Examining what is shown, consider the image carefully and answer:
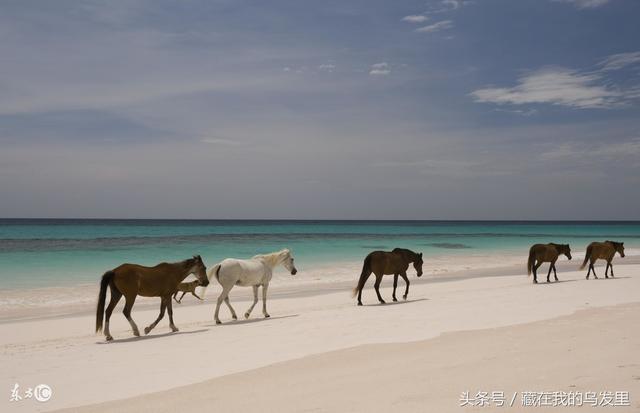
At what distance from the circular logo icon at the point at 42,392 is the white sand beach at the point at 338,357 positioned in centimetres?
10

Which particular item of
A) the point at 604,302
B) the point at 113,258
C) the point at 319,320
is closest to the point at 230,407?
the point at 319,320

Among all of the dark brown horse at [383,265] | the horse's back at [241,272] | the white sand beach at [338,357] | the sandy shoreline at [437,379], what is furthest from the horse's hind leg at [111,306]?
the dark brown horse at [383,265]

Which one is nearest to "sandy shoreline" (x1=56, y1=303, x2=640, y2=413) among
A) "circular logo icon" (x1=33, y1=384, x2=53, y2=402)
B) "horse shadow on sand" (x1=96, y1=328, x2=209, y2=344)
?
"circular logo icon" (x1=33, y1=384, x2=53, y2=402)

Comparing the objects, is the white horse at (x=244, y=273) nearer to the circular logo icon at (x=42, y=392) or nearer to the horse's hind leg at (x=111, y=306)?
the horse's hind leg at (x=111, y=306)

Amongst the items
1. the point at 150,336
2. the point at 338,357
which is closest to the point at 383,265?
the point at 150,336

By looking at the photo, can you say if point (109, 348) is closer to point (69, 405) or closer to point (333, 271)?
point (69, 405)

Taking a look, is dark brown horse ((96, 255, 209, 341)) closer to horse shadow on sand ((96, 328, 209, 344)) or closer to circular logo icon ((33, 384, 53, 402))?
horse shadow on sand ((96, 328, 209, 344))

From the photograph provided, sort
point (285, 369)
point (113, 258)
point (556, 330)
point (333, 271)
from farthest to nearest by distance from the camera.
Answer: point (113, 258), point (333, 271), point (556, 330), point (285, 369)

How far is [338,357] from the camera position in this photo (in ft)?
22.2

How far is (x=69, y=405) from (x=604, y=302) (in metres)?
11.0

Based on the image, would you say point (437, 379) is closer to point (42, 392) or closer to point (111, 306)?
point (42, 392)

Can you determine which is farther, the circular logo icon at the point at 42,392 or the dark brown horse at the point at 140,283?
the dark brown horse at the point at 140,283

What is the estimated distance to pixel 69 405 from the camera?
524cm

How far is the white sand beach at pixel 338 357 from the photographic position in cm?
504
